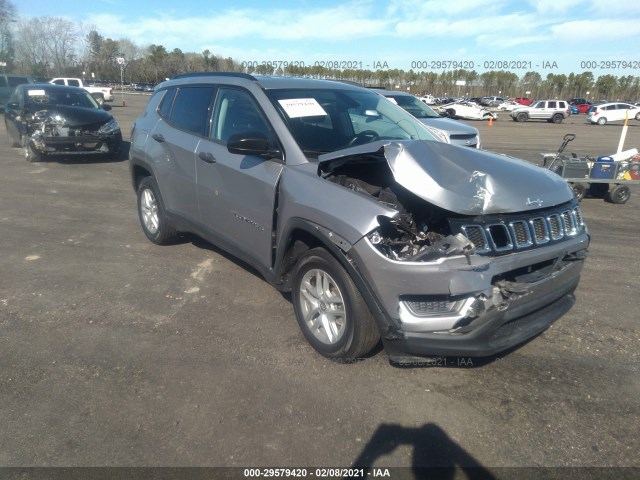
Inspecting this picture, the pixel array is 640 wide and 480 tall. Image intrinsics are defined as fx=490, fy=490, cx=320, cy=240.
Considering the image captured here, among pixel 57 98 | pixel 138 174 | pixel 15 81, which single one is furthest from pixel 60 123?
pixel 15 81

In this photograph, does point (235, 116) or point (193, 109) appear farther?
point (193, 109)

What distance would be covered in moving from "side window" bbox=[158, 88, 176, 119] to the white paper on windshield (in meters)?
1.97

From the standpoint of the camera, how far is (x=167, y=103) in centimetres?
549

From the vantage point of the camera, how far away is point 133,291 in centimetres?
472

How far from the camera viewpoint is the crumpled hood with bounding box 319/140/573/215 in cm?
296

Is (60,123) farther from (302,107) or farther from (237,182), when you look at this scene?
(302,107)

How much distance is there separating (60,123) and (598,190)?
37.7 feet

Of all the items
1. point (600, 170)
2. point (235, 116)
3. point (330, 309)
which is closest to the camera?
point (330, 309)

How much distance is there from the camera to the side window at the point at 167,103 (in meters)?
5.41

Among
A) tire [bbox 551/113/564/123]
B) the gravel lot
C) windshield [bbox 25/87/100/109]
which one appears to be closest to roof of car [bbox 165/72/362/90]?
the gravel lot

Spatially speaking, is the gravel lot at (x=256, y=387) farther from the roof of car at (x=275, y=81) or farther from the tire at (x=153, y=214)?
the roof of car at (x=275, y=81)

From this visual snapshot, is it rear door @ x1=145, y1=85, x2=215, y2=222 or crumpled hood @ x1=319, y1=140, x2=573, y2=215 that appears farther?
rear door @ x1=145, y1=85, x2=215, y2=222

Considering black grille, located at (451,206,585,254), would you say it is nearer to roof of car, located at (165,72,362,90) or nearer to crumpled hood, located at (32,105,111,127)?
roof of car, located at (165,72,362,90)

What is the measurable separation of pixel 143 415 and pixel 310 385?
3.44ft
